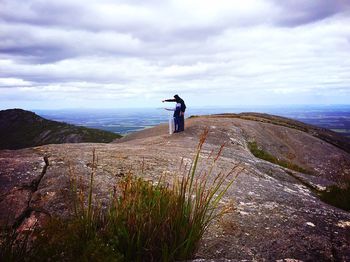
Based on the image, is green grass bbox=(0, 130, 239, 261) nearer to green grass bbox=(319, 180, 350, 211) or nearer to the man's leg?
green grass bbox=(319, 180, 350, 211)

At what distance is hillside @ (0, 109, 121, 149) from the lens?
141 meters

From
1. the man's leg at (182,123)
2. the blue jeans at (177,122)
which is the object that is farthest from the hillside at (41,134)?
the man's leg at (182,123)

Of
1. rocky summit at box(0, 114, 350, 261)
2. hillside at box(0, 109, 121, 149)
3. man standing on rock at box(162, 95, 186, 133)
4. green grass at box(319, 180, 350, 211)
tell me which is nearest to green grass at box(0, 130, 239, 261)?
rocky summit at box(0, 114, 350, 261)

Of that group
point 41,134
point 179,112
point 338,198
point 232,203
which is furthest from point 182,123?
point 41,134

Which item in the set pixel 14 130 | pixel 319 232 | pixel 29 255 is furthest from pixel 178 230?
pixel 14 130

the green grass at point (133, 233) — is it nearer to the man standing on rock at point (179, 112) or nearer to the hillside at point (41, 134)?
the man standing on rock at point (179, 112)

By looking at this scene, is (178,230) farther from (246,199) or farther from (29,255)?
(246,199)

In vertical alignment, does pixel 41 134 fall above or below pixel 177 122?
below

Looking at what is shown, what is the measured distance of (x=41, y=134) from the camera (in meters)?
164

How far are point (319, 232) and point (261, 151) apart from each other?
51.0 ft

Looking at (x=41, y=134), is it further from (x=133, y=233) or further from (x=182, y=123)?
(x=133, y=233)

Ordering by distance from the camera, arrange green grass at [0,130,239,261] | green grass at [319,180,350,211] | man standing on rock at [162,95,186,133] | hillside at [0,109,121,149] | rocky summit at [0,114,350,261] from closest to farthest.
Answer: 1. green grass at [0,130,239,261]
2. rocky summit at [0,114,350,261]
3. green grass at [319,180,350,211]
4. man standing on rock at [162,95,186,133]
5. hillside at [0,109,121,149]

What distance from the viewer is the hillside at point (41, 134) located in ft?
462

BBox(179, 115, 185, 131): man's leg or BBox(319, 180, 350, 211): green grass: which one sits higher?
BBox(179, 115, 185, 131): man's leg
